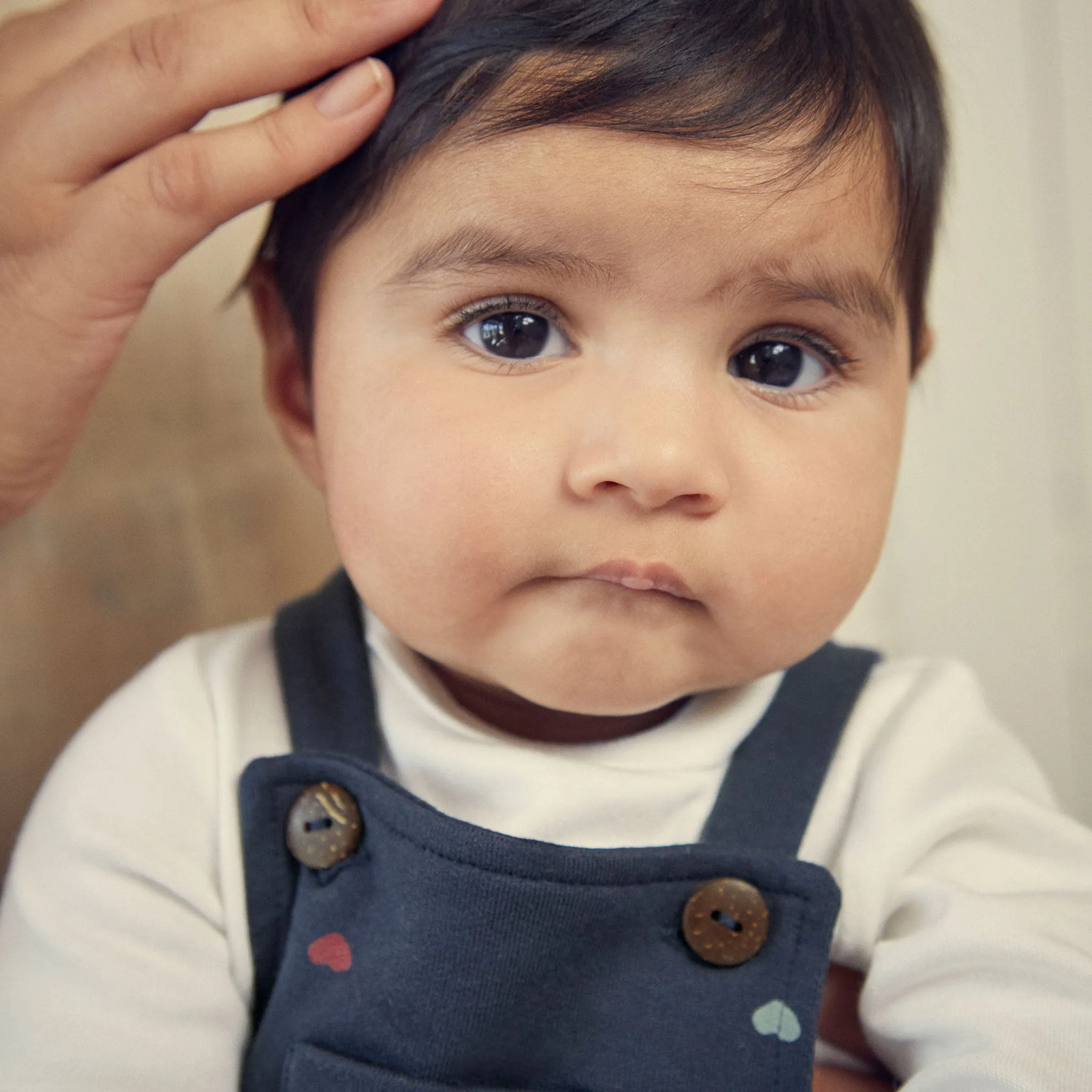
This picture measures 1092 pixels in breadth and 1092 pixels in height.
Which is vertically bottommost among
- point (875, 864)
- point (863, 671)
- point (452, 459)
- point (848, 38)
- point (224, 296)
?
point (875, 864)

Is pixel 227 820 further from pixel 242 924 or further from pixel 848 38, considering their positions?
pixel 848 38

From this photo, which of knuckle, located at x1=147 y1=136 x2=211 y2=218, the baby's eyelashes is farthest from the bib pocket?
knuckle, located at x1=147 y1=136 x2=211 y2=218

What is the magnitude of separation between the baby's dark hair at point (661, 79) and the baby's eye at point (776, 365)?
9cm

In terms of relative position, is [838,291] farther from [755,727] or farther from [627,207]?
[755,727]

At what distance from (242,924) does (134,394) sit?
1.66 feet

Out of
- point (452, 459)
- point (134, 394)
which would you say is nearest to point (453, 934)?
point (452, 459)

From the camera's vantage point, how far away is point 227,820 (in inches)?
28.8

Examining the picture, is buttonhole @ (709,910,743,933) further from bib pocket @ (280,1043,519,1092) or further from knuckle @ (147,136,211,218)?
knuckle @ (147,136,211,218)

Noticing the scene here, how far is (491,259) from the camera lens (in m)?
0.64

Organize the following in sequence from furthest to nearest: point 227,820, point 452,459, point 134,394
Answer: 1. point 134,394
2. point 227,820
3. point 452,459

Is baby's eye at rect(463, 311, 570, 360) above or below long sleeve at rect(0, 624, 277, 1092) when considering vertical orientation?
above

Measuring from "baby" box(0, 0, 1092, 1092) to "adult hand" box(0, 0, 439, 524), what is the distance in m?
0.04

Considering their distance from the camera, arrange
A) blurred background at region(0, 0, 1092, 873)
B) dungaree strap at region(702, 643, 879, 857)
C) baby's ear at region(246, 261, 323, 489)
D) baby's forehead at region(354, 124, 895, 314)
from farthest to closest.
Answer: blurred background at region(0, 0, 1092, 873) → baby's ear at region(246, 261, 323, 489) → dungaree strap at region(702, 643, 879, 857) → baby's forehead at region(354, 124, 895, 314)

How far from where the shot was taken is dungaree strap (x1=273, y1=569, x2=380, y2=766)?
2.50 feet
